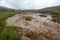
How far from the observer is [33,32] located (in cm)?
1858

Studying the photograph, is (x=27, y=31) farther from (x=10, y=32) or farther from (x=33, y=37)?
(x=10, y=32)

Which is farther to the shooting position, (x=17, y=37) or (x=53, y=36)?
(x=53, y=36)

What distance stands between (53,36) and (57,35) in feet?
2.53

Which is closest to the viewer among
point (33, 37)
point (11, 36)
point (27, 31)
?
point (11, 36)

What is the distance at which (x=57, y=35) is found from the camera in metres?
19.3

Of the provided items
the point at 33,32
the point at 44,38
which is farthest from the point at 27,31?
the point at 44,38

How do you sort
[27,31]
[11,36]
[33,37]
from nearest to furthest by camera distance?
1. [11,36]
2. [33,37]
3. [27,31]

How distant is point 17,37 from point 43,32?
523 cm

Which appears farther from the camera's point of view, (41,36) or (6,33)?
(41,36)

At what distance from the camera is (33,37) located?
17672 mm

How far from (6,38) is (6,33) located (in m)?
0.45

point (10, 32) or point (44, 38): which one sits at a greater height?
point (10, 32)

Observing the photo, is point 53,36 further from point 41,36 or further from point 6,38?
point 6,38

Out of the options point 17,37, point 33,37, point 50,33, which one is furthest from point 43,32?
point 17,37
